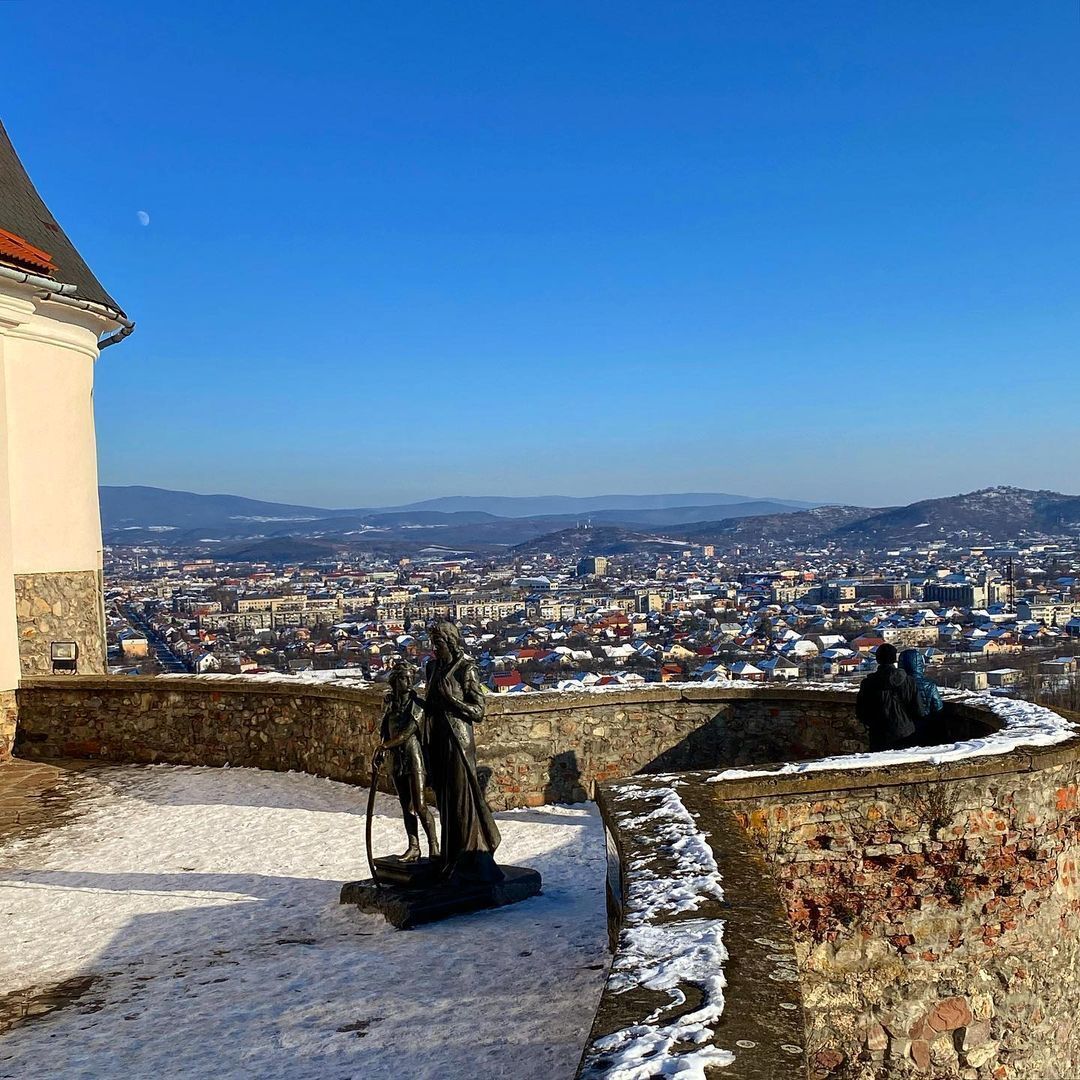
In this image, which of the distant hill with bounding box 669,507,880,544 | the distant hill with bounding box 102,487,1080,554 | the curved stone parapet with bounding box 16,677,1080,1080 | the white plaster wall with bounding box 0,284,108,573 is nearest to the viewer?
the curved stone parapet with bounding box 16,677,1080,1080

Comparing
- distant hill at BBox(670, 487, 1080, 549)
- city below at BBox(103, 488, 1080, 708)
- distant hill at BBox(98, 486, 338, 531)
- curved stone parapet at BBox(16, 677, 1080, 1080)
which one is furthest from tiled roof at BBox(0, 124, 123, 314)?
distant hill at BBox(98, 486, 338, 531)

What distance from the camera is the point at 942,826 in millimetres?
6883

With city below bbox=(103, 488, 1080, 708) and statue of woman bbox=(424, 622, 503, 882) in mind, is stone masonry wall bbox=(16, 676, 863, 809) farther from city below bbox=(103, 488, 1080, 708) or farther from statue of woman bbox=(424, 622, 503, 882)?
statue of woman bbox=(424, 622, 503, 882)

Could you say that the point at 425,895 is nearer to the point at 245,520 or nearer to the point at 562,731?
the point at 562,731

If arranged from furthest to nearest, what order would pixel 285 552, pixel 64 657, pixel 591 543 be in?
pixel 591 543 → pixel 285 552 → pixel 64 657

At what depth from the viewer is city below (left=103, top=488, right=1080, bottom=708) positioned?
22.2 meters

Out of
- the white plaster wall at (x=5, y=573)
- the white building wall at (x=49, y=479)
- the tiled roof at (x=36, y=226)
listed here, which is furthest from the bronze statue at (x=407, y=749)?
the tiled roof at (x=36, y=226)

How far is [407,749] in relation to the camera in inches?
320

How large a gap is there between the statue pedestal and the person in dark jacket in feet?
10.1

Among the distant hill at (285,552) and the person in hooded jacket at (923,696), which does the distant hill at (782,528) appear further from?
the person in hooded jacket at (923,696)

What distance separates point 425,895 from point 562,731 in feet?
13.4

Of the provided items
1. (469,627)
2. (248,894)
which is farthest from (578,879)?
(469,627)

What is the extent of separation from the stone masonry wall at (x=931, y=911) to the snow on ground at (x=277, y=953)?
1369 mm

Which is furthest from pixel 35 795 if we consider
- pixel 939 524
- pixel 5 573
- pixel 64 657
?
pixel 939 524
